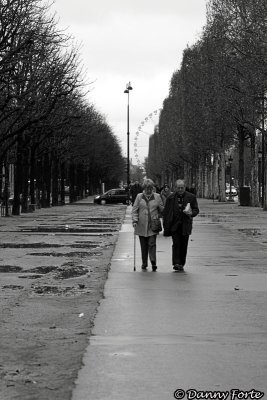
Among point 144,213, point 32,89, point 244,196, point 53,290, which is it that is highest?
point 32,89

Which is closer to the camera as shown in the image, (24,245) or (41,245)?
(41,245)

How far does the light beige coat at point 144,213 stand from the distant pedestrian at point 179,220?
8.9 inches

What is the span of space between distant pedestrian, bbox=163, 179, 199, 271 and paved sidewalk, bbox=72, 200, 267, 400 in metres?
0.34

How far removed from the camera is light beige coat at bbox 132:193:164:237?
17797 millimetres

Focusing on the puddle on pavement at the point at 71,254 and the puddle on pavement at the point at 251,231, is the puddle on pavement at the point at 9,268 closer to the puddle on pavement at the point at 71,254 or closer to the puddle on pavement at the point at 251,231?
the puddle on pavement at the point at 71,254

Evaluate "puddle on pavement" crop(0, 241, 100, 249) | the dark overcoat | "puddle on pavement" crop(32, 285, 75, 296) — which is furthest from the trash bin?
"puddle on pavement" crop(32, 285, 75, 296)

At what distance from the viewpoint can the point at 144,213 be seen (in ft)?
58.7

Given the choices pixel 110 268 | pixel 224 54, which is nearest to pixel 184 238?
pixel 110 268

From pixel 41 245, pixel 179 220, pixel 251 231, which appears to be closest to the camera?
pixel 179 220

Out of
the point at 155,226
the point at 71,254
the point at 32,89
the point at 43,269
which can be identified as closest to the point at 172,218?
the point at 155,226

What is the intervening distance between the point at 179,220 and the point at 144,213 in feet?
2.36

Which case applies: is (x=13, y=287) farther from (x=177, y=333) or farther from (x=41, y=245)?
(x=41, y=245)

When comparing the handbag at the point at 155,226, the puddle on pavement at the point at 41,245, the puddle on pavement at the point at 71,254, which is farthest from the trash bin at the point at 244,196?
the handbag at the point at 155,226

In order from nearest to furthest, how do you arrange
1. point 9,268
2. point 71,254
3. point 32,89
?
point 9,268, point 71,254, point 32,89
